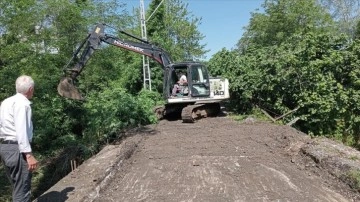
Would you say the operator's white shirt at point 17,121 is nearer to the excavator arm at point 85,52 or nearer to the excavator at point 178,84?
the excavator arm at point 85,52

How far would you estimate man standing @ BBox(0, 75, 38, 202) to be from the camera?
189 inches

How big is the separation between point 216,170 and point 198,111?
7147mm

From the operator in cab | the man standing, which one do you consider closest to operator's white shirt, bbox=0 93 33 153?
the man standing

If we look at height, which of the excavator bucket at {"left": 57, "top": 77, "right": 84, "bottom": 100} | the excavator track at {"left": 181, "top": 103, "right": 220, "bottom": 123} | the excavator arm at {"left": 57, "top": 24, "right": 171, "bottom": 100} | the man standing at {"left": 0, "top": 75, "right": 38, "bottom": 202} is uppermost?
the excavator arm at {"left": 57, "top": 24, "right": 171, "bottom": 100}

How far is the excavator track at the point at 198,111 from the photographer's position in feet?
47.0

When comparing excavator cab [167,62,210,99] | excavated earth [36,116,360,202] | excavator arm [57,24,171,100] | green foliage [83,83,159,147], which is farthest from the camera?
excavator cab [167,62,210,99]

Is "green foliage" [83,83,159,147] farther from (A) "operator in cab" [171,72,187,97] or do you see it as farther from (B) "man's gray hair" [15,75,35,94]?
(B) "man's gray hair" [15,75,35,94]

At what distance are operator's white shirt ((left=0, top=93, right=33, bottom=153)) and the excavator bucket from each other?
21.5 ft

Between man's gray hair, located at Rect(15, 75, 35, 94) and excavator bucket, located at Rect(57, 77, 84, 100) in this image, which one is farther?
excavator bucket, located at Rect(57, 77, 84, 100)

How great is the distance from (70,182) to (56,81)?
5818mm

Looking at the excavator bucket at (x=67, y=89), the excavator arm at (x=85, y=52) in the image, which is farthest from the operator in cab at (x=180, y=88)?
the excavator bucket at (x=67, y=89)

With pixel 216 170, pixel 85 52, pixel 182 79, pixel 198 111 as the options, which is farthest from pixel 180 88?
pixel 216 170

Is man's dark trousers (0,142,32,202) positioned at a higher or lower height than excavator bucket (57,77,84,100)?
lower

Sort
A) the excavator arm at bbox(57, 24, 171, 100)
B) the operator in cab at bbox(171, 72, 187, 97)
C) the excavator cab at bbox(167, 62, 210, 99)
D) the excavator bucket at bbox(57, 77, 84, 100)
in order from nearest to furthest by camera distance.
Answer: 1. the excavator bucket at bbox(57, 77, 84, 100)
2. the excavator arm at bbox(57, 24, 171, 100)
3. the excavator cab at bbox(167, 62, 210, 99)
4. the operator in cab at bbox(171, 72, 187, 97)
